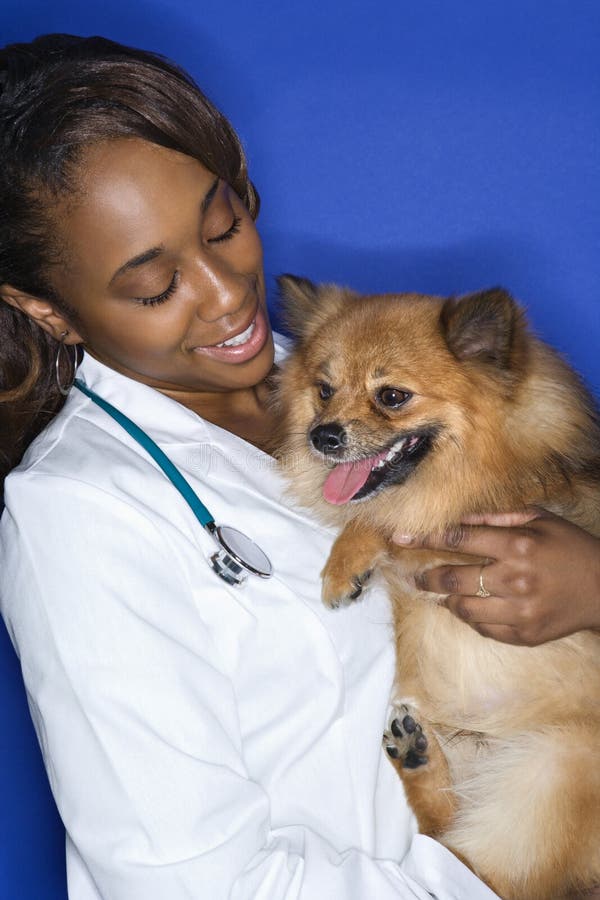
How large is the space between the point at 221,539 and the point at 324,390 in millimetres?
522

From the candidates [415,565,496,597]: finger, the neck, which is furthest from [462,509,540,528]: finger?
the neck

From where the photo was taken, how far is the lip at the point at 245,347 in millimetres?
1836

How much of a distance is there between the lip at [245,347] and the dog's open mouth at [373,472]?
294 millimetres

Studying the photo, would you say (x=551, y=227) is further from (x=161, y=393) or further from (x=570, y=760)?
(x=570, y=760)

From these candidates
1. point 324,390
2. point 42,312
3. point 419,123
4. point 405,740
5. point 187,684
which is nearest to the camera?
point 187,684

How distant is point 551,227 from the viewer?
2.40 meters

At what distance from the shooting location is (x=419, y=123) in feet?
7.80

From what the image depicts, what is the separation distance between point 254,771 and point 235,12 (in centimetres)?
173

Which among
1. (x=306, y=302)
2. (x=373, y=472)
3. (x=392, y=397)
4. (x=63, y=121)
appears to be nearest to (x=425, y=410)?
(x=392, y=397)

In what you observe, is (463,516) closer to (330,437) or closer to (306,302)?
(330,437)

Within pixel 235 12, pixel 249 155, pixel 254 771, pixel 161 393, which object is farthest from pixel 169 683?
pixel 235 12

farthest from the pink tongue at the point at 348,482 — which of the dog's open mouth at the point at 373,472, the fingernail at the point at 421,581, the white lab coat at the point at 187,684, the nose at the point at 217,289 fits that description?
the nose at the point at 217,289

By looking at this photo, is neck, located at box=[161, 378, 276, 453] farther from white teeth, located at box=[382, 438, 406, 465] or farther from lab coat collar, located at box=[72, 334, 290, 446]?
white teeth, located at box=[382, 438, 406, 465]

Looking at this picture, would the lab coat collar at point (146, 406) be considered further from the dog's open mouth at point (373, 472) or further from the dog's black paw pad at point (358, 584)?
the dog's black paw pad at point (358, 584)
